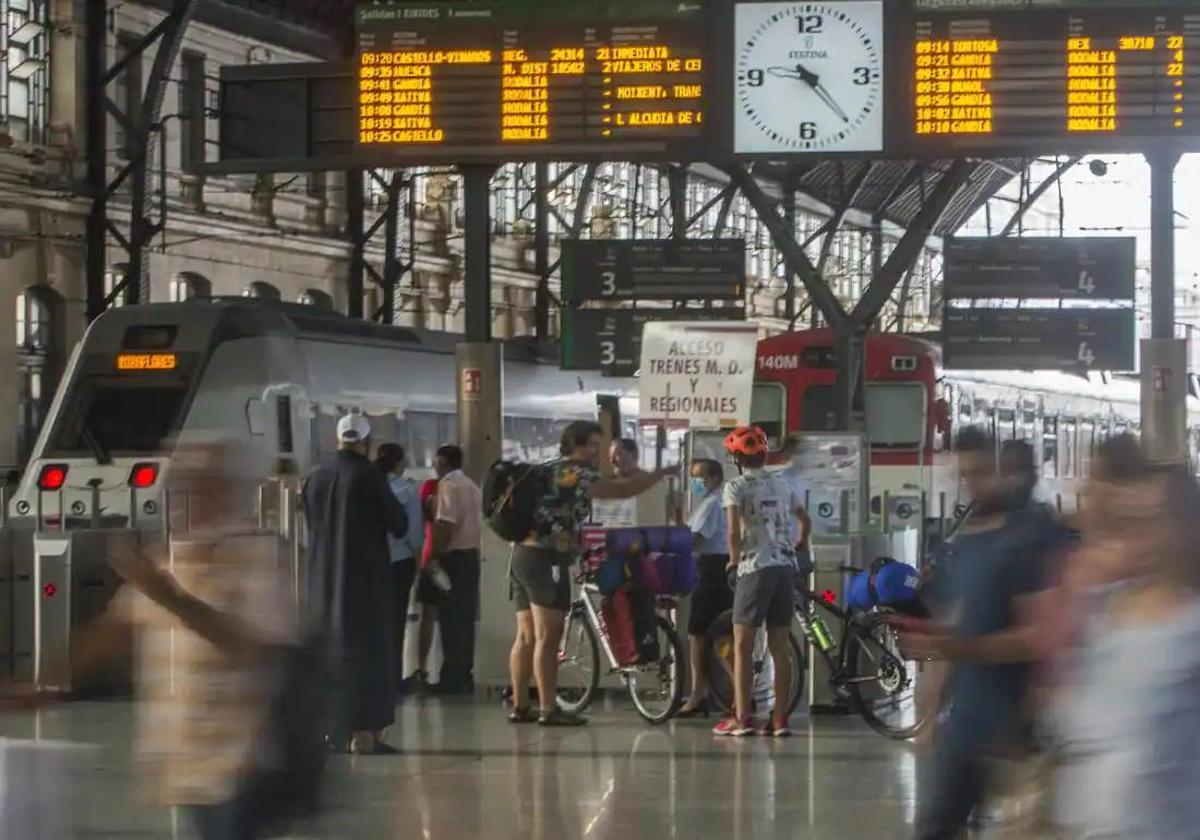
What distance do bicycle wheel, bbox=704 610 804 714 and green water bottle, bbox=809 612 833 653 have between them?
0.45 ft

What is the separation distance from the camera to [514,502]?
14.4 m

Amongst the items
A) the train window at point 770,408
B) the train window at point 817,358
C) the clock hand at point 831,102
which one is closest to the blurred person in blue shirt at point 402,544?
the clock hand at point 831,102

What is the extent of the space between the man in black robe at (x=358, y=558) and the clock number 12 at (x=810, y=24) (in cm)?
673

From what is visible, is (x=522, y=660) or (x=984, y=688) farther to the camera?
(x=522, y=660)

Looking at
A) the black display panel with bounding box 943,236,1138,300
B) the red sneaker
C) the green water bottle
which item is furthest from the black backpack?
the black display panel with bounding box 943,236,1138,300

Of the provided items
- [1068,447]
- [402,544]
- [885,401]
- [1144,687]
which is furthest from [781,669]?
[1068,447]

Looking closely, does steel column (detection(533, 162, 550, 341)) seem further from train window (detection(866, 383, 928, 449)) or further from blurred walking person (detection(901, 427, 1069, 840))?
blurred walking person (detection(901, 427, 1069, 840))

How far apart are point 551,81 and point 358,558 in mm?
6195

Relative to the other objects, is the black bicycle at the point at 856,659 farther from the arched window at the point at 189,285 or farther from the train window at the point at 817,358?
the arched window at the point at 189,285

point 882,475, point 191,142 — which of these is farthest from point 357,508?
point 191,142

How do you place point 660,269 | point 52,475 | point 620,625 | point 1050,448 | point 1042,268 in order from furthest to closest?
point 1050,448 < point 1042,268 < point 660,269 < point 52,475 < point 620,625

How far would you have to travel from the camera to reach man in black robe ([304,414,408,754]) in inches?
513

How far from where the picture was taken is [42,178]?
116 feet

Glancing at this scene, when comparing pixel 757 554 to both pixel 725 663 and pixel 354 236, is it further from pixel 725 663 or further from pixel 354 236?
pixel 354 236
